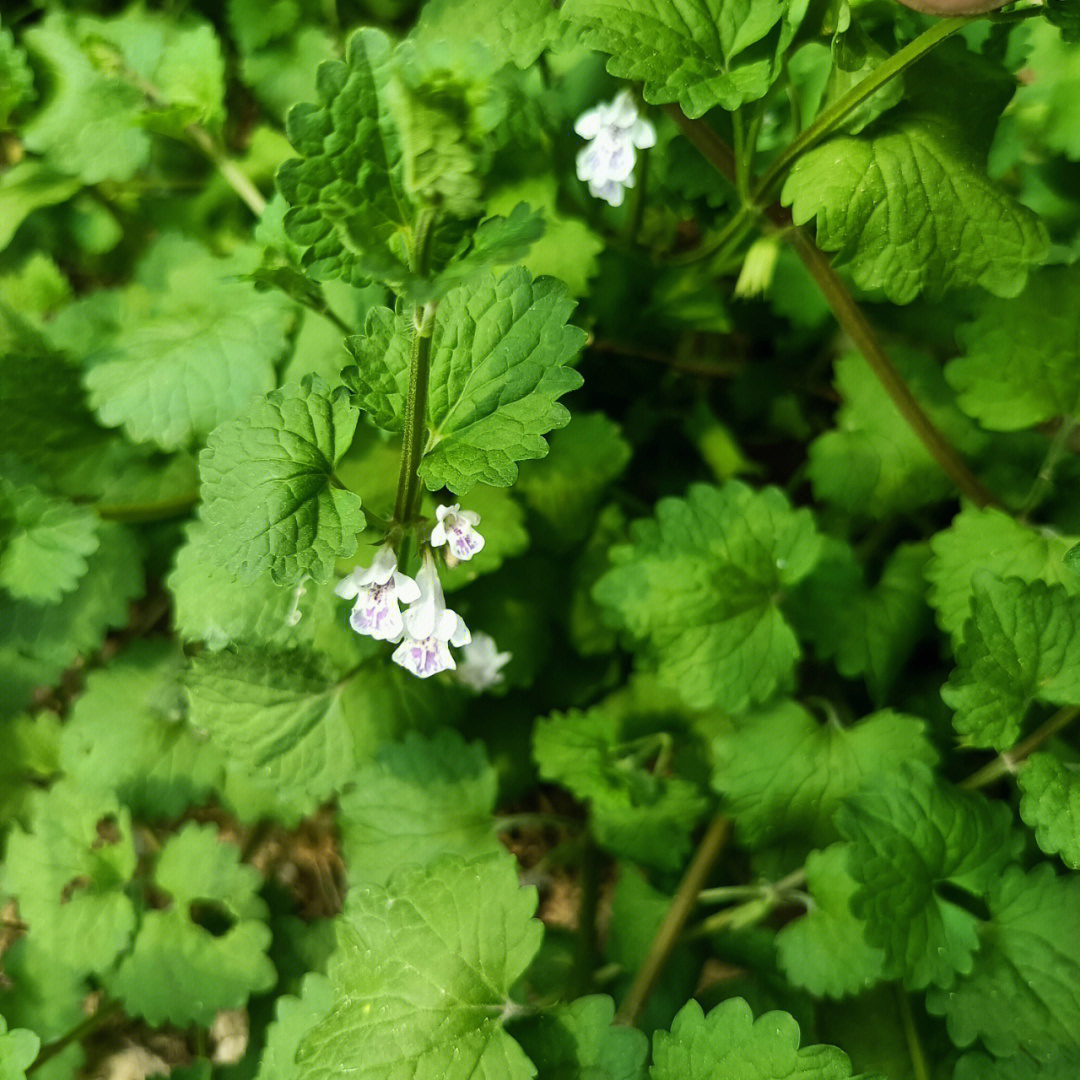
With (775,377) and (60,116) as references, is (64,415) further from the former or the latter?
(775,377)

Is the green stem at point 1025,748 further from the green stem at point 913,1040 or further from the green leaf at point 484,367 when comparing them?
the green leaf at point 484,367

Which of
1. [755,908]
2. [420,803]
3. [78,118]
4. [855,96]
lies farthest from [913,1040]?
[78,118]

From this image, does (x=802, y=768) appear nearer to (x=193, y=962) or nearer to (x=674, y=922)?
(x=674, y=922)

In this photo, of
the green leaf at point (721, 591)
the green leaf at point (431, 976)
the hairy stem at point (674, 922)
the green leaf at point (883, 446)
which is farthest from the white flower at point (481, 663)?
the green leaf at point (883, 446)

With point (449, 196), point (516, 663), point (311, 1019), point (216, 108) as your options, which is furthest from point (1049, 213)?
point (311, 1019)

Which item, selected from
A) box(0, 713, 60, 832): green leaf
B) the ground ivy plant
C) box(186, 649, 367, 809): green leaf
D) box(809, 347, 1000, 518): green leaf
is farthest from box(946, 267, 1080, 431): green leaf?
box(0, 713, 60, 832): green leaf
